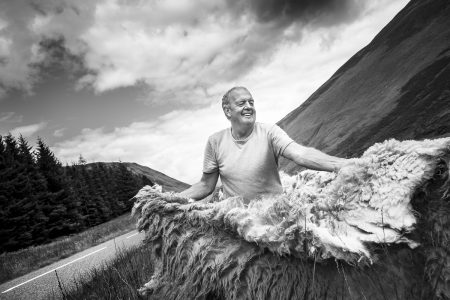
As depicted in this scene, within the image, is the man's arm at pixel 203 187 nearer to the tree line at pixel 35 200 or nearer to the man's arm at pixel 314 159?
the man's arm at pixel 314 159

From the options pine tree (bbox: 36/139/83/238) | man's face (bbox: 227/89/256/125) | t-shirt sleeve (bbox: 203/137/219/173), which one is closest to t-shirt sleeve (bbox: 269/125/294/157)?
man's face (bbox: 227/89/256/125)

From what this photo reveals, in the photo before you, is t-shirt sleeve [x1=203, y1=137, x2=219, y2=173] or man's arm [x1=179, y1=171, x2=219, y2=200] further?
t-shirt sleeve [x1=203, y1=137, x2=219, y2=173]

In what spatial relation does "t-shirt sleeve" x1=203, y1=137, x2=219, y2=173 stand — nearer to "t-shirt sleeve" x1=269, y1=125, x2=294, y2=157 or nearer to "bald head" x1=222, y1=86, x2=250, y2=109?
"bald head" x1=222, y1=86, x2=250, y2=109

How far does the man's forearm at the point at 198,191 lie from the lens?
9.46ft

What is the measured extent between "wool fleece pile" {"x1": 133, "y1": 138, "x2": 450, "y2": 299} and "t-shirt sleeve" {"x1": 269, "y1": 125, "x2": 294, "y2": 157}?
0.83 metres

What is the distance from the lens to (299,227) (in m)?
1.30

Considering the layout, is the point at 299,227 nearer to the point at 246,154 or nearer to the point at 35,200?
the point at 246,154

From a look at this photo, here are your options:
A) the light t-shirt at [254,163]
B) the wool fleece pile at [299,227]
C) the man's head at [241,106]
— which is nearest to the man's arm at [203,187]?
the light t-shirt at [254,163]

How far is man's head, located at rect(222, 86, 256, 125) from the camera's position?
3.01 m

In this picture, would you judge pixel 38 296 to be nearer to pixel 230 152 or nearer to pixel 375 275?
pixel 230 152

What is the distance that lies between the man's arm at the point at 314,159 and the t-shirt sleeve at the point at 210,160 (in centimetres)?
91

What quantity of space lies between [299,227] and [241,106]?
1888mm

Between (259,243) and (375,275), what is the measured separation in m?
0.51

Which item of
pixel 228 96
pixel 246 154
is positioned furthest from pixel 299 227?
pixel 228 96
